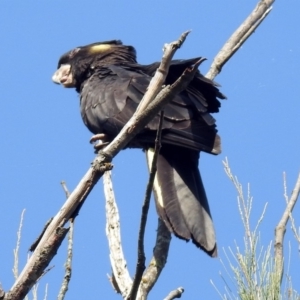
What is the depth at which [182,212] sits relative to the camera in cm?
368

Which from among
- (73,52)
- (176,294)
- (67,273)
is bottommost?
(176,294)

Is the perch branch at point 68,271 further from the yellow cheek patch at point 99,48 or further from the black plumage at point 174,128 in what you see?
the yellow cheek patch at point 99,48

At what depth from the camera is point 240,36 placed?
15.2ft

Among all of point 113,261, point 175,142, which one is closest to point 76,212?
point 113,261

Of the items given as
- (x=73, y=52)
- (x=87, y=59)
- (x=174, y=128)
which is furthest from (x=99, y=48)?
(x=174, y=128)

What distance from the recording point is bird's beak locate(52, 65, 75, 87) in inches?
223

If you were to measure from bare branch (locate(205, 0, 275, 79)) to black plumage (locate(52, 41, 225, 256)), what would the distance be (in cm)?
38

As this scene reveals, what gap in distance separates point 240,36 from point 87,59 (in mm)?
1403

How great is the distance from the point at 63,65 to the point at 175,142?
2071 mm

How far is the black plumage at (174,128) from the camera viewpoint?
3663mm

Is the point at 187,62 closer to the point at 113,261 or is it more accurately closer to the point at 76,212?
the point at 113,261

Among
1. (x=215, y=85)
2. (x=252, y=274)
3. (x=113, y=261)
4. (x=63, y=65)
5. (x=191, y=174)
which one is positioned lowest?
(x=252, y=274)

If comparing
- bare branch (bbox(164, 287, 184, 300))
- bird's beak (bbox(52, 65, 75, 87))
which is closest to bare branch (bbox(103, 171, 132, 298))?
bare branch (bbox(164, 287, 184, 300))

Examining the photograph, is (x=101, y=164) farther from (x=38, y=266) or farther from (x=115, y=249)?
(x=115, y=249)
